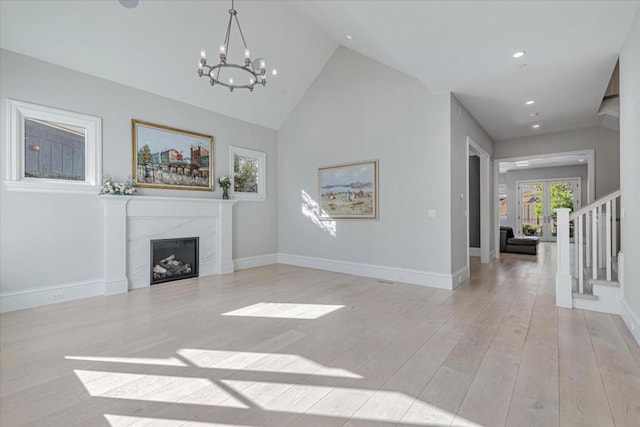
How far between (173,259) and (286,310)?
2.84m

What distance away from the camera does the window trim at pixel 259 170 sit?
21.2ft

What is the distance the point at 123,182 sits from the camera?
4.86 meters

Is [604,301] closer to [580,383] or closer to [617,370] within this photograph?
[617,370]

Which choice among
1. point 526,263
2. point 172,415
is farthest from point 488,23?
point 526,263

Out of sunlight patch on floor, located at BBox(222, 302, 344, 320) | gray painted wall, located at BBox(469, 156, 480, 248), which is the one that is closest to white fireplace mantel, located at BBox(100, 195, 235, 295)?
sunlight patch on floor, located at BBox(222, 302, 344, 320)

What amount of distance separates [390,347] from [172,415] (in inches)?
69.5

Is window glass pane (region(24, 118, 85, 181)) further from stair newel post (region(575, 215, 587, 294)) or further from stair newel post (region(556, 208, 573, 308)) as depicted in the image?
stair newel post (region(575, 215, 587, 294))

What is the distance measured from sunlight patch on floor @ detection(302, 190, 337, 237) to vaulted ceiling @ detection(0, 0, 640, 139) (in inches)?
97.4

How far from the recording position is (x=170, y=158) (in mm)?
5457

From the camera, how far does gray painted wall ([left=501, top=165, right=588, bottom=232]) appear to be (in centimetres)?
1119

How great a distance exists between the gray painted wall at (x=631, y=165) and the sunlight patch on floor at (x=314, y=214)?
4249mm

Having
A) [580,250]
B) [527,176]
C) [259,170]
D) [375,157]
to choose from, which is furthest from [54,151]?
[527,176]

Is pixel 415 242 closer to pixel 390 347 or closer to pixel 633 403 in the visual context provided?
pixel 390 347

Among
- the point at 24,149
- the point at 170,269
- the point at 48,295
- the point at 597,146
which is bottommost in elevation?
the point at 48,295
